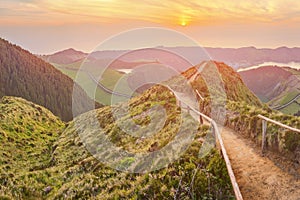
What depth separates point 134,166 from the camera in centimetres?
1570

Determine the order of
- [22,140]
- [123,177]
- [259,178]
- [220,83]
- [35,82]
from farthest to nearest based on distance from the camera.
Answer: [35,82] < [22,140] < [220,83] < [123,177] < [259,178]

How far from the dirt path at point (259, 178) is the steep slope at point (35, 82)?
142853mm

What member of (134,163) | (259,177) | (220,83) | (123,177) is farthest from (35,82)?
(259,177)

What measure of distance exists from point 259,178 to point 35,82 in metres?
171

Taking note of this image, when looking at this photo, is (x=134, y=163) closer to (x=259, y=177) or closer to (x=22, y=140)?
(x=259, y=177)

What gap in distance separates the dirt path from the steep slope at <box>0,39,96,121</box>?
469 feet

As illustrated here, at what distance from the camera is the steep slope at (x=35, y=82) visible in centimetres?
15938

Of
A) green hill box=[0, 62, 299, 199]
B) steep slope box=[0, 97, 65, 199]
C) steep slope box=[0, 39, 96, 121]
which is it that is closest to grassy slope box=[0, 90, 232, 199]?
green hill box=[0, 62, 299, 199]

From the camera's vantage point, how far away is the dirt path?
9.27 metres

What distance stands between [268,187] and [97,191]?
9001mm

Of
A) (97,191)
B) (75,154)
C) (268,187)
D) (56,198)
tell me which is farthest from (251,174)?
(75,154)

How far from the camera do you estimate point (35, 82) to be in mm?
168625

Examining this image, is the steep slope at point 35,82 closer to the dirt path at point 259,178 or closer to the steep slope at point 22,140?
the steep slope at point 22,140

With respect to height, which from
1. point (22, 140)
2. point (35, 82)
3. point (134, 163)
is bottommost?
point (35, 82)
